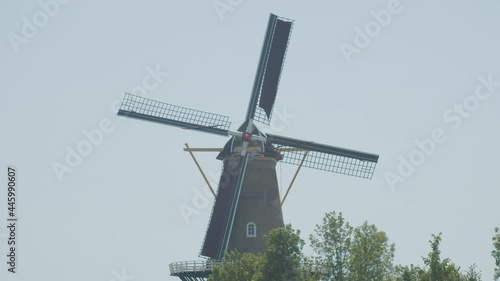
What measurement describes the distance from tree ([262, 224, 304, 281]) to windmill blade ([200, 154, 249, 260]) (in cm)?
721

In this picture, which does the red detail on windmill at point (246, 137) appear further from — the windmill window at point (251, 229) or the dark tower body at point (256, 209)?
the windmill window at point (251, 229)

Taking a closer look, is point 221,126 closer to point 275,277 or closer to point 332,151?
point 332,151

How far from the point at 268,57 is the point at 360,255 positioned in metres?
19.4

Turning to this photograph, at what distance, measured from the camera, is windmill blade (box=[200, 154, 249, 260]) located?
91.2 metres

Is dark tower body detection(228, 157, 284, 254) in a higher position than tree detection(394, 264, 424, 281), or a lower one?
higher

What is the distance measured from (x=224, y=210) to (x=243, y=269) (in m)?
8.08

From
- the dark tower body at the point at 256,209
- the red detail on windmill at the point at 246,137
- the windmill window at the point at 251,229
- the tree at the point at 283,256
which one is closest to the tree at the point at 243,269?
the tree at the point at 283,256

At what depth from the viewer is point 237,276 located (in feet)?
275

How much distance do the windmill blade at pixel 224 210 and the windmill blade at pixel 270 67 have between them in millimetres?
4066

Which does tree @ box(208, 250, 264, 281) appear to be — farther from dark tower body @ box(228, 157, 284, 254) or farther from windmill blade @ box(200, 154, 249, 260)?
dark tower body @ box(228, 157, 284, 254)

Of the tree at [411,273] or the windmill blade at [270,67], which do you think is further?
the windmill blade at [270,67]

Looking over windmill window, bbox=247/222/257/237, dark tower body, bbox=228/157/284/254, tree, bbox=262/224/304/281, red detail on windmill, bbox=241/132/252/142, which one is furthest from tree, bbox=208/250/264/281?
red detail on windmill, bbox=241/132/252/142

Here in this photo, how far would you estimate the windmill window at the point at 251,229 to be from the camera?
91.9m

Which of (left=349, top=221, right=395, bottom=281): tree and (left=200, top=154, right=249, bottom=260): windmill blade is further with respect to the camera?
(left=200, top=154, right=249, bottom=260): windmill blade
